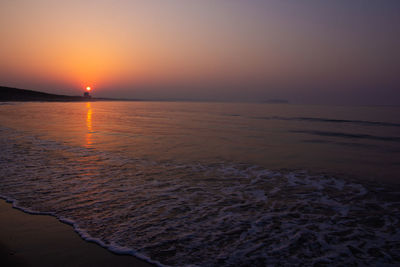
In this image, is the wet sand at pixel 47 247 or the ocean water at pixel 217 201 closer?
the wet sand at pixel 47 247

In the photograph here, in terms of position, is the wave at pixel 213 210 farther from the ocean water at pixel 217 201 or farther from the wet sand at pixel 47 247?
the wet sand at pixel 47 247

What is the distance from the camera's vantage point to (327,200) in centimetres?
644

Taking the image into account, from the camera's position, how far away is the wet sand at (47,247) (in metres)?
3.64

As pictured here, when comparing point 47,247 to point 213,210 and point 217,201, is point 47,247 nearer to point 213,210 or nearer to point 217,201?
point 213,210

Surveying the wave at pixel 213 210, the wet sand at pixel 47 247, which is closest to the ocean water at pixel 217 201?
the wave at pixel 213 210

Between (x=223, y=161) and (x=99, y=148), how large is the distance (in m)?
5.84

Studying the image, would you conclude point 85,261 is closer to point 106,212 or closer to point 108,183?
point 106,212

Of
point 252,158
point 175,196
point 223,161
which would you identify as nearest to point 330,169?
point 252,158

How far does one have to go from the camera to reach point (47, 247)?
3977 millimetres

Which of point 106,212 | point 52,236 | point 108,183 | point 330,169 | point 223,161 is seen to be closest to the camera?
point 52,236

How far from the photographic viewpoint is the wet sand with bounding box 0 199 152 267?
3645 millimetres

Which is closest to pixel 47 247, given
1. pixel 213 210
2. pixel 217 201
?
pixel 213 210

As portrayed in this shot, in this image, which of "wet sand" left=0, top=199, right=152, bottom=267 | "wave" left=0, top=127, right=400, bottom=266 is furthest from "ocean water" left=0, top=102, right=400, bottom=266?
"wet sand" left=0, top=199, right=152, bottom=267

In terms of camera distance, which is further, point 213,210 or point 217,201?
point 217,201
